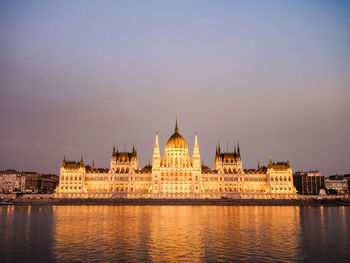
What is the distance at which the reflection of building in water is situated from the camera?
120m

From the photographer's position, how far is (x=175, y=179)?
122375 millimetres

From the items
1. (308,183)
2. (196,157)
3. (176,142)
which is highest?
(176,142)

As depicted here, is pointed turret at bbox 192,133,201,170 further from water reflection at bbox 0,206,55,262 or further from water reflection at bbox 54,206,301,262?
water reflection at bbox 0,206,55,262

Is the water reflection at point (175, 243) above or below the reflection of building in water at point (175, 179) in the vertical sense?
below

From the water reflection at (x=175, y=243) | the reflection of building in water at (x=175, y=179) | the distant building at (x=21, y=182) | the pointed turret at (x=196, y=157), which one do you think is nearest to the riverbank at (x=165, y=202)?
the reflection of building in water at (x=175, y=179)

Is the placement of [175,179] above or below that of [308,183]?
above

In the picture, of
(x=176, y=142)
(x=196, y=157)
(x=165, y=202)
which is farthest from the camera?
(x=176, y=142)

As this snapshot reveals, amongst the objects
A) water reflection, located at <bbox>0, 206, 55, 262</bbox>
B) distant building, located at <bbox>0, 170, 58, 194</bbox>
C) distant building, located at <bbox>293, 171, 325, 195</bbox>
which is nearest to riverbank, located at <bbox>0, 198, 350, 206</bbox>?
water reflection, located at <bbox>0, 206, 55, 262</bbox>

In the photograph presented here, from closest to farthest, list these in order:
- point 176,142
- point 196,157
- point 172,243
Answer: point 172,243, point 196,157, point 176,142

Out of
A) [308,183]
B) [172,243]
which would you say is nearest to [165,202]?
[172,243]

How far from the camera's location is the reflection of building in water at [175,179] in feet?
395

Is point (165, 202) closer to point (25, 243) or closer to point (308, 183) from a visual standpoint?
point (25, 243)

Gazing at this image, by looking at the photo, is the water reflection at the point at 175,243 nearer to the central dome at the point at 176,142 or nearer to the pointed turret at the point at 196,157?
the pointed turret at the point at 196,157

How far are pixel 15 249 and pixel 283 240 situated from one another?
22.7 meters
